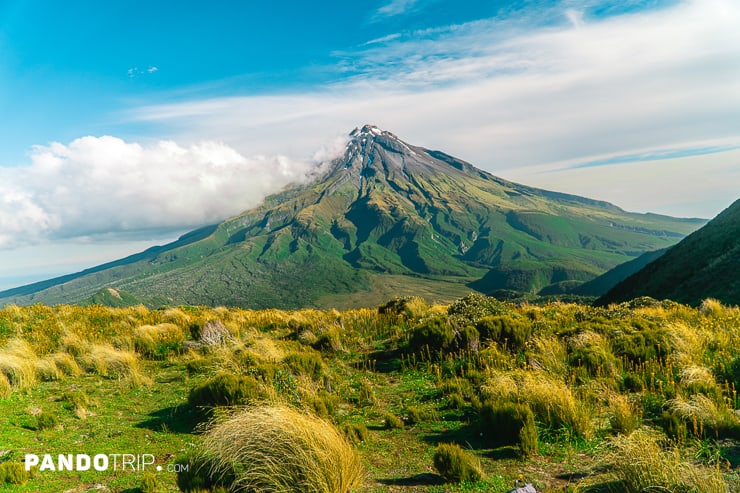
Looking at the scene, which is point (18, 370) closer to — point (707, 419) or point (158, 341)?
point (158, 341)

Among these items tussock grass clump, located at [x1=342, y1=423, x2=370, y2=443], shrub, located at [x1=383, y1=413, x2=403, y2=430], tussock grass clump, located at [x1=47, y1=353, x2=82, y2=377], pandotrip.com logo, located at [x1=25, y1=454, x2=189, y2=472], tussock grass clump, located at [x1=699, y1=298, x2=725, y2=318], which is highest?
tussock grass clump, located at [x1=47, y1=353, x2=82, y2=377]

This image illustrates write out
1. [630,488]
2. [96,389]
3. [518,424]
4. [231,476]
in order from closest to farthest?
[630,488]
[231,476]
[518,424]
[96,389]

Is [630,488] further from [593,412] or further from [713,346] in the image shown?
[713,346]

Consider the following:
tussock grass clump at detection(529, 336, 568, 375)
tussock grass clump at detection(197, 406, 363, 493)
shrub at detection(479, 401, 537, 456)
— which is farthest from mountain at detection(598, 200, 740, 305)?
tussock grass clump at detection(197, 406, 363, 493)

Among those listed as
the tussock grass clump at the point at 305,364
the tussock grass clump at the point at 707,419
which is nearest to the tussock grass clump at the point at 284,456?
the tussock grass clump at the point at 305,364

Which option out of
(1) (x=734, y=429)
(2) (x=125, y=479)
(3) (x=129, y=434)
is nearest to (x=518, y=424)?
(1) (x=734, y=429)

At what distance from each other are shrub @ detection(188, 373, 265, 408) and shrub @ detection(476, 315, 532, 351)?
26.4 ft

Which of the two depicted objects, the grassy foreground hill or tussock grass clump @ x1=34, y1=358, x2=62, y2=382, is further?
tussock grass clump @ x1=34, y1=358, x2=62, y2=382

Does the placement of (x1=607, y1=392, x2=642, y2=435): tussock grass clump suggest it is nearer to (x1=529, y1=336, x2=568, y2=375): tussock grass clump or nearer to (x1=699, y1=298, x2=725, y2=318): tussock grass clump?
(x1=529, y1=336, x2=568, y2=375): tussock grass clump

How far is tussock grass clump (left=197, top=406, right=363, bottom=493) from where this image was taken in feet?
17.2

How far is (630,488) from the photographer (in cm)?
501

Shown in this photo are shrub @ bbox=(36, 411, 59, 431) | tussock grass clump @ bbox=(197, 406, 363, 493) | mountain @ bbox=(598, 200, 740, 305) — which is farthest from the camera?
mountain @ bbox=(598, 200, 740, 305)

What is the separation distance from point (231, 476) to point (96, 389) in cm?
736

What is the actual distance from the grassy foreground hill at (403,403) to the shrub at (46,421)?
3 cm
